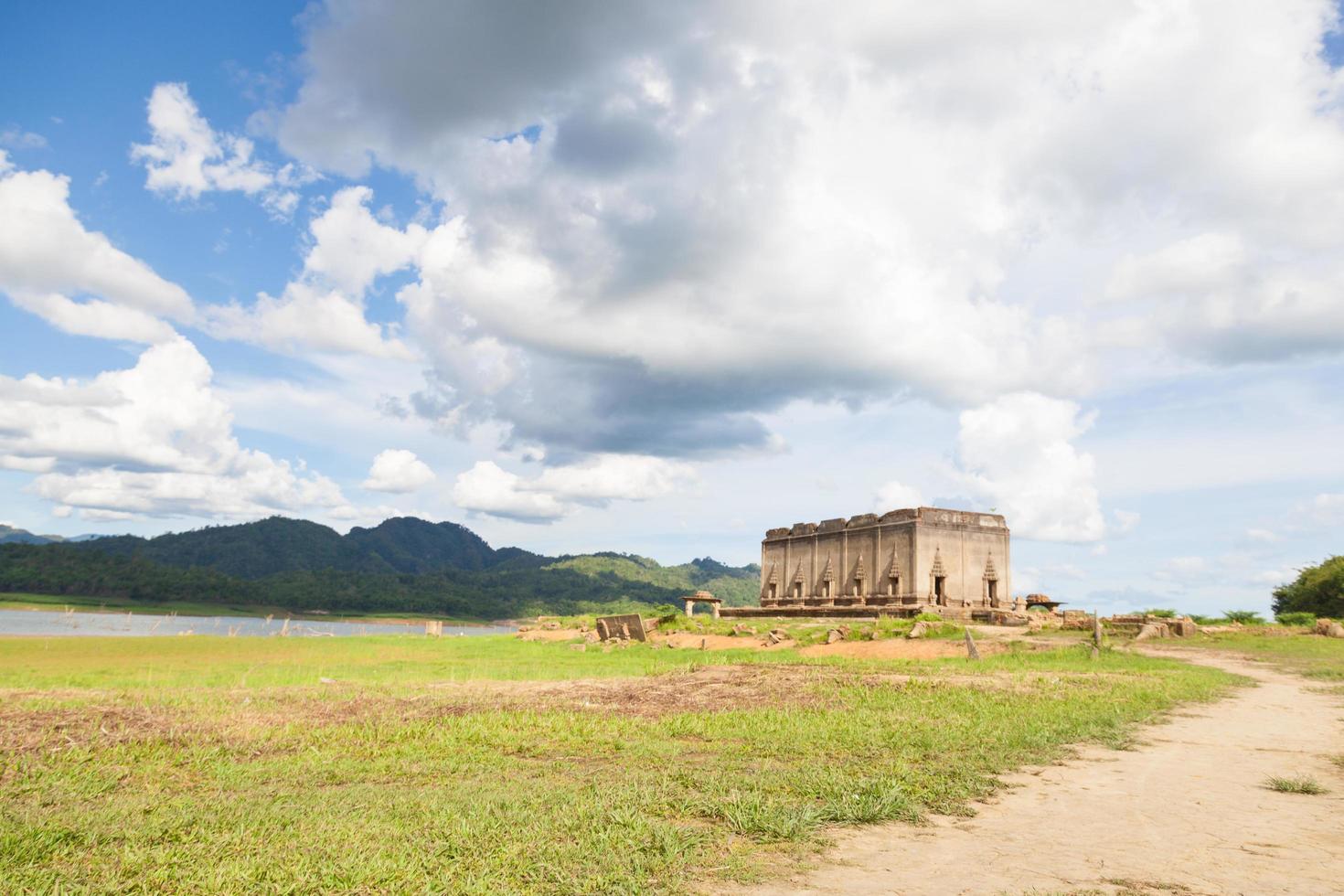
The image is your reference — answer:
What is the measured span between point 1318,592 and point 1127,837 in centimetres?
5932

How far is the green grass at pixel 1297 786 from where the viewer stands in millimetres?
8613

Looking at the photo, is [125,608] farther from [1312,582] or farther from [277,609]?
[1312,582]

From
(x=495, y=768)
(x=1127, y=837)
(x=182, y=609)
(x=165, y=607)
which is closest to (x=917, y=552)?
(x=495, y=768)

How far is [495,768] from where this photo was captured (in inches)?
388

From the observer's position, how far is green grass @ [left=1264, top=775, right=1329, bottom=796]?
339 inches

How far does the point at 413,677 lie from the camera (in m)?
21.3

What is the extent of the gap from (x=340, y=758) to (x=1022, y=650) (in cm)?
2525

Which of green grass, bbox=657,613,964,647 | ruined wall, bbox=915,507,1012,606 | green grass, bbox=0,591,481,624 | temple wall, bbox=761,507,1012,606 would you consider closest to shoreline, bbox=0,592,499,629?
green grass, bbox=0,591,481,624

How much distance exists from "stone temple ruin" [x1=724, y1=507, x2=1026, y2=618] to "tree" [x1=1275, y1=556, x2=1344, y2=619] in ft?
58.9

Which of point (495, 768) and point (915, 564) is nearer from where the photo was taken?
point (495, 768)

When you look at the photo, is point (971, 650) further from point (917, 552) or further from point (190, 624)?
point (190, 624)

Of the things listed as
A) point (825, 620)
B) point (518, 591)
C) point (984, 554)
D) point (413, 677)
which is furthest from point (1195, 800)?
point (518, 591)

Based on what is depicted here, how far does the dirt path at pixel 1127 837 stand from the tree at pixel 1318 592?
5050 centimetres

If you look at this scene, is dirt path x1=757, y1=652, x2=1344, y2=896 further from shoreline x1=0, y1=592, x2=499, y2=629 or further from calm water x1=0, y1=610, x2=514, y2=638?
shoreline x1=0, y1=592, x2=499, y2=629
